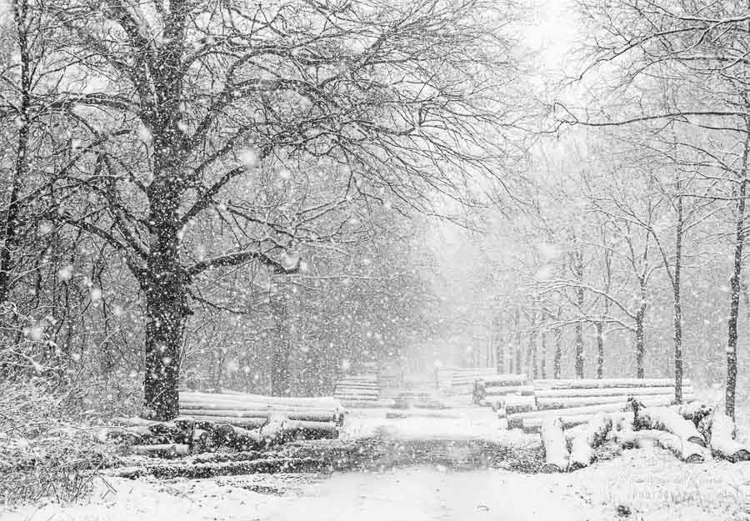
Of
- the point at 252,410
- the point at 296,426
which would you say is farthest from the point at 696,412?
the point at 252,410

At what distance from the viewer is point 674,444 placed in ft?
30.0

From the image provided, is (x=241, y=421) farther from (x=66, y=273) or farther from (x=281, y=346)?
(x=281, y=346)

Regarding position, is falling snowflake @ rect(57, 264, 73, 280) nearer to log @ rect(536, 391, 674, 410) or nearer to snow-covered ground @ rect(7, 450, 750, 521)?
snow-covered ground @ rect(7, 450, 750, 521)

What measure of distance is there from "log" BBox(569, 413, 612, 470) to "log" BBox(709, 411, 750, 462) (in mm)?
1630

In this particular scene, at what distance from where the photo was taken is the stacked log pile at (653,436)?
8766 millimetres

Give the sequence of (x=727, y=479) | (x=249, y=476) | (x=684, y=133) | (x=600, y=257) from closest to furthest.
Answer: (x=727, y=479) < (x=249, y=476) < (x=684, y=133) < (x=600, y=257)

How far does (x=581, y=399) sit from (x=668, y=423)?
6.12 m

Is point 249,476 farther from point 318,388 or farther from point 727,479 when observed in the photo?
point 318,388

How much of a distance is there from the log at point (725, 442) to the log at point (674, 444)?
0.20 meters

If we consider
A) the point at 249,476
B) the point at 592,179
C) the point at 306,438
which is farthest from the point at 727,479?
the point at 592,179

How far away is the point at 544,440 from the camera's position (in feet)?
35.0

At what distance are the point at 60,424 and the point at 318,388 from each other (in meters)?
20.4

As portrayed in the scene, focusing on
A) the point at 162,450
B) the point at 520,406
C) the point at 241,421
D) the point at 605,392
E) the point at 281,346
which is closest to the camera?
the point at 162,450

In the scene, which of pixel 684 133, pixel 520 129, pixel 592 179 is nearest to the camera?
pixel 520 129
